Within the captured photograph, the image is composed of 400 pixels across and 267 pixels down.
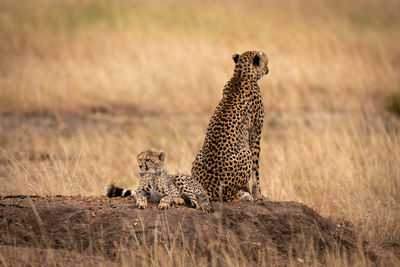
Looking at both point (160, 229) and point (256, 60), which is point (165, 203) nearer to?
point (160, 229)

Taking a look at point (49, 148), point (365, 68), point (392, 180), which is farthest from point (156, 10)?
point (392, 180)

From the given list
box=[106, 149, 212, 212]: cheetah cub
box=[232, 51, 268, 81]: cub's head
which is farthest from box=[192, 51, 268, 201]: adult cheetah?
box=[106, 149, 212, 212]: cheetah cub

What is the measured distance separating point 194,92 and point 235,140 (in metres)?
7.58

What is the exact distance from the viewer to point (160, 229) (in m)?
4.31

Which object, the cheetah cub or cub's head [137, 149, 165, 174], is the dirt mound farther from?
cub's head [137, 149, 165, 174]

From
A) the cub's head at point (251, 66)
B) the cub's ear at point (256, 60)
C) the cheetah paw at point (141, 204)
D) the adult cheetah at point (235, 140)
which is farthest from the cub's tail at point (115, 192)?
the cub's ear at point (256, 60)

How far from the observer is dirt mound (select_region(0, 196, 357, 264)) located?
4273mm

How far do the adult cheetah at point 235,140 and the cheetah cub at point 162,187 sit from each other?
199 millimetres

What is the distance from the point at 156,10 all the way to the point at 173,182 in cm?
1452

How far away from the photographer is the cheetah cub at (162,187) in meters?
4.45

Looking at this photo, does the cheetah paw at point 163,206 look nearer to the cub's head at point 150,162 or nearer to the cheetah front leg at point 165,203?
the cheetah front leg at point 165,203

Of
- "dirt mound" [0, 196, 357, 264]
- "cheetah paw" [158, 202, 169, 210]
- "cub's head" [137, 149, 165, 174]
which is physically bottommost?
"dirt mound" [0, 196, 357, 264]

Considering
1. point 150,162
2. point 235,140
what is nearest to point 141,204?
point 150,162

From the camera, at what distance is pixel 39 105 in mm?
11078
